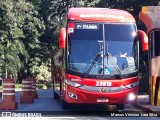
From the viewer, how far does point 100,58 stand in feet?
46.8

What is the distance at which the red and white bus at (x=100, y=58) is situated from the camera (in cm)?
1401

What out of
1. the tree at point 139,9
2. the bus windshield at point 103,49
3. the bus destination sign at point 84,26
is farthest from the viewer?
the tree at point 139,9

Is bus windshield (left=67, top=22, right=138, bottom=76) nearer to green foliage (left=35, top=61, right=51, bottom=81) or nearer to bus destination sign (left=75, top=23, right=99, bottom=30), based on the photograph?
bus destination sign (left=75, top=23, right=99, bottom=30)

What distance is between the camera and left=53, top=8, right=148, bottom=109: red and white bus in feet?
46.0

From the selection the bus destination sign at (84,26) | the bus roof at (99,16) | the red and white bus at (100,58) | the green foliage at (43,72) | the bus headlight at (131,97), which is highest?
the bus roof at (99,16)

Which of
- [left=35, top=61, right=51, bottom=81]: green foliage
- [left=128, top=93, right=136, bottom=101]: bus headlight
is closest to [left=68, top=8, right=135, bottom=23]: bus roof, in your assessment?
[left=128, top=93, right=136, bottom=101]: bus headlight

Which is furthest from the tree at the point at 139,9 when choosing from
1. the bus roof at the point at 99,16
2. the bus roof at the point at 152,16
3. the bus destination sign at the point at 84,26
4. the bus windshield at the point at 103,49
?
the bus destination sign at the point at 84,26

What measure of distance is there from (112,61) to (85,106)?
412 centimetres

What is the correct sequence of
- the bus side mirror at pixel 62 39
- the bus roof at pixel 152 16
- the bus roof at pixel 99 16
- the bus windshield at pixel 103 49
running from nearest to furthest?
1. the bus side mirror at pixel 62 39
2. the bus windshield at pixel 103 49
3. the bus roof at pixel 99 16
4. the bus roof at pixel 152 16

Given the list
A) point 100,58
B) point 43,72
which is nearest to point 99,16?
point 100,58

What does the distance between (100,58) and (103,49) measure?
0.34 m

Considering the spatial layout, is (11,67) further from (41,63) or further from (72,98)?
(72,98)

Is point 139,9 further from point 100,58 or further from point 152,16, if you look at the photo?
point 100,58

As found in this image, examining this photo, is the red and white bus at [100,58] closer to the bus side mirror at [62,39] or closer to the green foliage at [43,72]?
the bus side mirror at [62,39]
